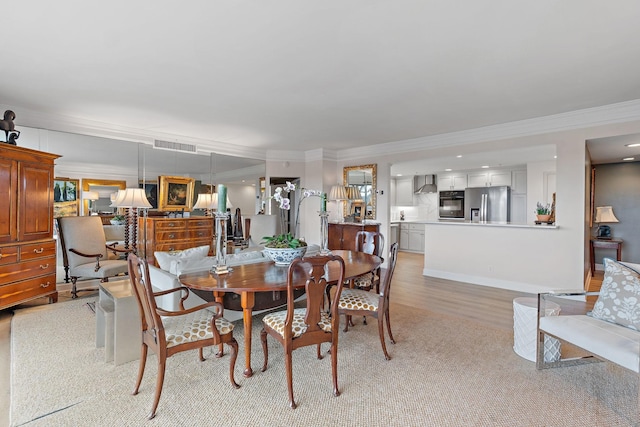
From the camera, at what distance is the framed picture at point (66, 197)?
14.0 ft

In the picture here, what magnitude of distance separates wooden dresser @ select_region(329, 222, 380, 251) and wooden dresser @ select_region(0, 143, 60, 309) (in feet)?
14.4

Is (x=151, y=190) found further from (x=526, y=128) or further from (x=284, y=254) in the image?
(x=526, y=128)

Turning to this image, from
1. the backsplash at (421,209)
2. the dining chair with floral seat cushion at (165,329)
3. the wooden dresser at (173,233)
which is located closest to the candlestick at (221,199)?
the dining chair with floral seat cushion at (165,329)

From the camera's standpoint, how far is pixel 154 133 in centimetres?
498

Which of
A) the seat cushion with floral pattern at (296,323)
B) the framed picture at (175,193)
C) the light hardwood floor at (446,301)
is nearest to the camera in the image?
the seat cushion with floral pattern at (296,323)

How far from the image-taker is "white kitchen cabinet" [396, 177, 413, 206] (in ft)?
30.2

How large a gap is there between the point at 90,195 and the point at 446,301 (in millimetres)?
5169

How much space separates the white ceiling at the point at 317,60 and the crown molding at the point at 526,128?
0.19m

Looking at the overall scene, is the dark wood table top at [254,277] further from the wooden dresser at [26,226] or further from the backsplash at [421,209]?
the backsplash at [421,209]

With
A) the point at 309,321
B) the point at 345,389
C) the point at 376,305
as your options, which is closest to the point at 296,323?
the point at 309,321

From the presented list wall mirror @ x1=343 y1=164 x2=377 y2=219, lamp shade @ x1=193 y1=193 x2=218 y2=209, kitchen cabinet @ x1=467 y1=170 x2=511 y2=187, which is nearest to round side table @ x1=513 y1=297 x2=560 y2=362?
wall mirror @ x1=343 y1=164 x2=377 y2=219

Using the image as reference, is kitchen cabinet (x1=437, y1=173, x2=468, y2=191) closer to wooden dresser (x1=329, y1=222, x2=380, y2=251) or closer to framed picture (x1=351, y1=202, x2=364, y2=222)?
framed picture (x1=351, y1=202, x2=364, y2=222)

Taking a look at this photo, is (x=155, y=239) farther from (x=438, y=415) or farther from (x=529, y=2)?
(x=529, y=2)

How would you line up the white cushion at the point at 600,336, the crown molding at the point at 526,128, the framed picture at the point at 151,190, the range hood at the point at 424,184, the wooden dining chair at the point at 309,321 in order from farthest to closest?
1. the range hood at the point at 424,184
2. the framed picture at the point at 151,190
3. the crown molding at the point at 526,128
4. the wooden dining chair at the point at 309,321
5. the white cushion at the point at 600,336
